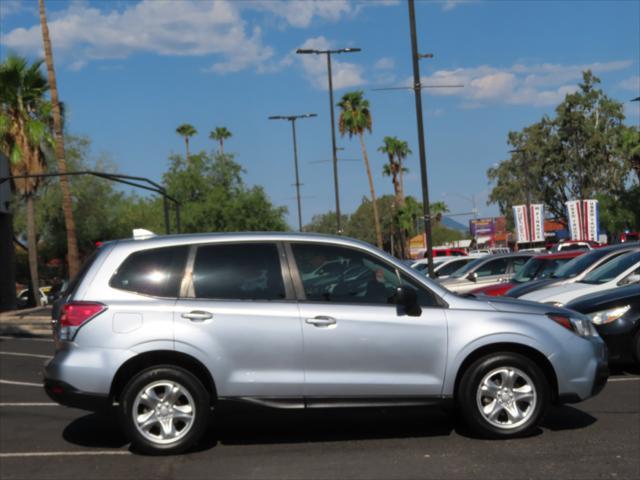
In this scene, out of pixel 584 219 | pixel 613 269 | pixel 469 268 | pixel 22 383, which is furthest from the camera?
pixel 584 219

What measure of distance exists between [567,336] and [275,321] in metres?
2.41

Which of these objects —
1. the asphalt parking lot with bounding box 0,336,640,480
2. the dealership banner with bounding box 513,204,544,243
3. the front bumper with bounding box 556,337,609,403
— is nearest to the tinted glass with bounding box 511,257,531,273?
the asphalt parking lot with bounding box 0,336,640,480

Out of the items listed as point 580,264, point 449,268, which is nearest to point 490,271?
point 449,268

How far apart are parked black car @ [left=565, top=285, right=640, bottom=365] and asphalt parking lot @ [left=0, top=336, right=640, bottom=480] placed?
127 centimetres

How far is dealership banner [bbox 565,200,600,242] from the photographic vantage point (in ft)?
121

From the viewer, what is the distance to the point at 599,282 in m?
12.8

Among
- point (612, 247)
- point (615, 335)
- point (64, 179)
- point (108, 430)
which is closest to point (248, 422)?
point (108, 430)

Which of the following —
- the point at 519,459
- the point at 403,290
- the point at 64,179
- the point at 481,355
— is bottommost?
the point at 519,459

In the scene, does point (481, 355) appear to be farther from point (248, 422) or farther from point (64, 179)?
point (64, 179)

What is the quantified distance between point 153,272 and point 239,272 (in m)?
0.69

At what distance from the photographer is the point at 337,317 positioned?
22.9 ft

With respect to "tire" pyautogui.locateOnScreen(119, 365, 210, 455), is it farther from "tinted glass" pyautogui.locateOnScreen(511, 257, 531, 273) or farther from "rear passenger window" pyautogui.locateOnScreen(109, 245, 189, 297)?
"tinted glass" pyautogui.locateOnScreen(511, 257, 531, 273)

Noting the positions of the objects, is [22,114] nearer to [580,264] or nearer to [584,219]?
[584,219]

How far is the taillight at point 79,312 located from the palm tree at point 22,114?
30.8 metres
